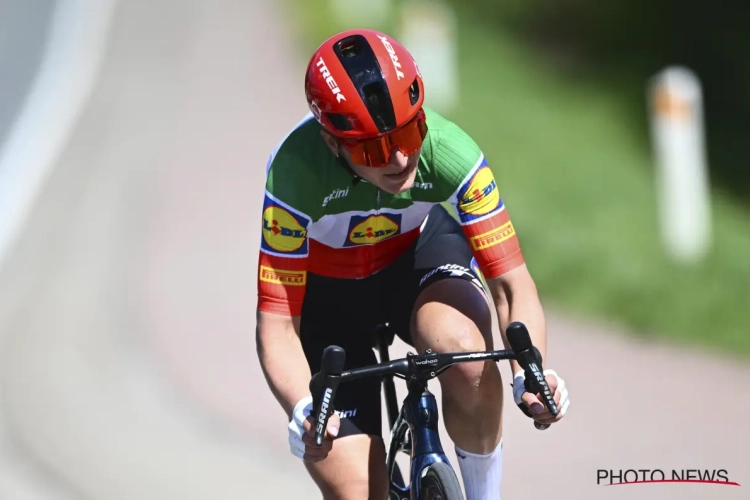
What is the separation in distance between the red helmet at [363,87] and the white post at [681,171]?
4.63m

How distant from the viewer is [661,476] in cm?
526

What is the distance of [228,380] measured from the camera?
6508 mm

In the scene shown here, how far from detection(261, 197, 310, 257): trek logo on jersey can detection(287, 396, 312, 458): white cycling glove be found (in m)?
0.53

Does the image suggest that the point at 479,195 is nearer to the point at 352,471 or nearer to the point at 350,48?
the point at 350,48

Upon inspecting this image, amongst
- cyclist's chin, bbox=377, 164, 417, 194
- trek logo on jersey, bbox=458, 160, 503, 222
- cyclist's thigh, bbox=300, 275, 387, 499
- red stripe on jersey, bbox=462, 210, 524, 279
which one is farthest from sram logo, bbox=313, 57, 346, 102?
cyclist's thigh, bbox=300, 275, 387, 499

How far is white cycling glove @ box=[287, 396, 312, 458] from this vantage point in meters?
3.11

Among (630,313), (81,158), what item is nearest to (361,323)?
(630,313)

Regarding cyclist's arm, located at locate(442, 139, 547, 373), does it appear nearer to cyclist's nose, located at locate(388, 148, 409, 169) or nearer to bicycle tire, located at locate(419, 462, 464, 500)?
cyclist's nose, located at locate(388, 148, 409, 169)

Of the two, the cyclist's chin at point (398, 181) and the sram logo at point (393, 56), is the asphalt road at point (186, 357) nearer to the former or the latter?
the cyclist's chin at point (398, 181)

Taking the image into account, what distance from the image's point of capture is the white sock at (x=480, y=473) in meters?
3.43

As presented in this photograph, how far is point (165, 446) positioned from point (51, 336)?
154cm

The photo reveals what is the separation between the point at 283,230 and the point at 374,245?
480 millimetres

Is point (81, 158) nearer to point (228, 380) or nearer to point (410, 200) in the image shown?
point (228, 380)

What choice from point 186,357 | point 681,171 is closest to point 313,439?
point 186,357
